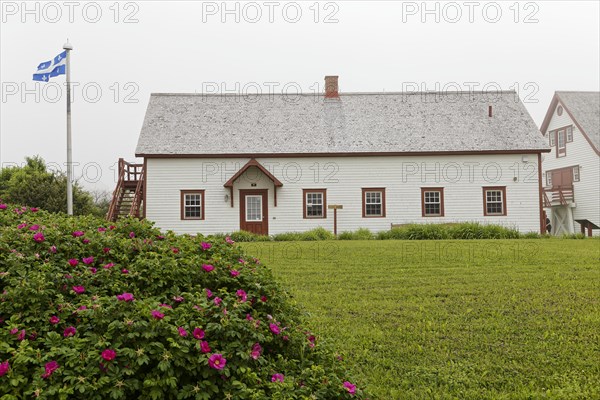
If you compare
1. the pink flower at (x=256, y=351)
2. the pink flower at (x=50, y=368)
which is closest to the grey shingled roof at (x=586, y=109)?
the pink flower at (x=256, y=351)

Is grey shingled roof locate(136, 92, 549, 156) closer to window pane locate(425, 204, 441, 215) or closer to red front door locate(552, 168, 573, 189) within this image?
window pane locate(425, 204, 441, 215)

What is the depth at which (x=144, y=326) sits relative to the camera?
10.7ft

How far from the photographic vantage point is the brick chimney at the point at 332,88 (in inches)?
1094

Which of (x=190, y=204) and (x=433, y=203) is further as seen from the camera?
(x=433, y=203)

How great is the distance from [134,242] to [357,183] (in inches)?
812

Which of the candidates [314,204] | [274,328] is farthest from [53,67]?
[274,328]

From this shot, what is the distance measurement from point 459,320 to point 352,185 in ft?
58.5

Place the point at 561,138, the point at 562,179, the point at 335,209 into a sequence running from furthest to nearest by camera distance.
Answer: the point at 561,138 < the point at 562,179 < the point at 335,209

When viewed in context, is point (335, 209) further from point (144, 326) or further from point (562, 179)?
point (144, 326)

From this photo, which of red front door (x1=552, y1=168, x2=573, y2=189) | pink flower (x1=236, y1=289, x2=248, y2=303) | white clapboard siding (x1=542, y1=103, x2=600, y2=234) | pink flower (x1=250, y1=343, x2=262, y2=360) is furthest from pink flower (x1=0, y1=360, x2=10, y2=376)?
red front door (x1=552, y1=168, x2=573, y2=189)

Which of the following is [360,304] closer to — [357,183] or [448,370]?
[448,370]

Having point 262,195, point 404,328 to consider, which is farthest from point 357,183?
point 404,328

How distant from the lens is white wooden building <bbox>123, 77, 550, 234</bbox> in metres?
24.4

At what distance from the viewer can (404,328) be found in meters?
6.77
